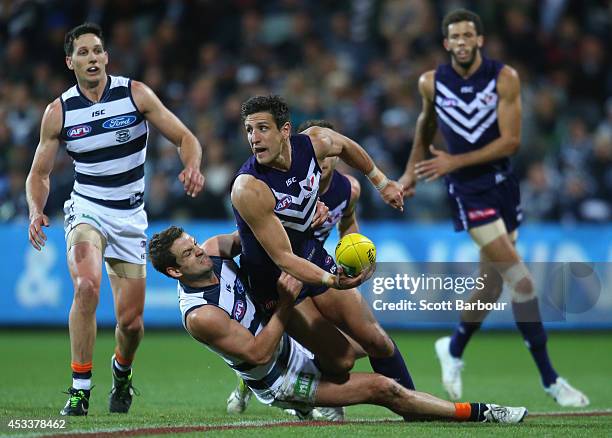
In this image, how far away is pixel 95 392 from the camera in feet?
28.6

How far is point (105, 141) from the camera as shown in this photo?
25.0ft

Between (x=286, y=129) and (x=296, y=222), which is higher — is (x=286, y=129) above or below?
→ above

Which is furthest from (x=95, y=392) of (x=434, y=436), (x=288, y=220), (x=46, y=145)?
(x=434, y=436)

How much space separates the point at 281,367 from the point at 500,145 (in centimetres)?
314

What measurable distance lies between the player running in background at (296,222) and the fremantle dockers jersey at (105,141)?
122 centimetres

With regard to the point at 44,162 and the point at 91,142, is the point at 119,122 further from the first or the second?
the point at 44,162

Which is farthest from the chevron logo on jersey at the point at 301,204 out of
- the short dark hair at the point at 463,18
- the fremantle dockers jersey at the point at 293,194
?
the short dark hair at the point at 463,18

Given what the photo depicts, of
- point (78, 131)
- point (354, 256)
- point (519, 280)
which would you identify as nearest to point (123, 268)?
point (78, 131)

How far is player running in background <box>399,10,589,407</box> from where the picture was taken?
8.66 metres

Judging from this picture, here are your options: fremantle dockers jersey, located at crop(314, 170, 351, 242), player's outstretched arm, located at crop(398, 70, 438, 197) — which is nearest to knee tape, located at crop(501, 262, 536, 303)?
player's outstretched arm, located at crop(398, 70, 438, 197)

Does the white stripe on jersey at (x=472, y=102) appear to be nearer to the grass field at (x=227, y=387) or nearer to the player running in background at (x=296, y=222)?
the player running in background at (x=296, y=222)

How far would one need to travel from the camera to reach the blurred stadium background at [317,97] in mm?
13797

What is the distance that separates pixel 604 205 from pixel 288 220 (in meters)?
8.13

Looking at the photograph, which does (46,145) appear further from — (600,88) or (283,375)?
(600,88)
